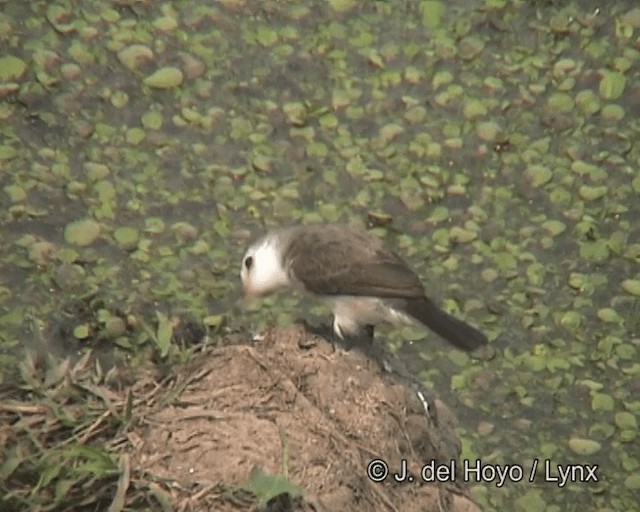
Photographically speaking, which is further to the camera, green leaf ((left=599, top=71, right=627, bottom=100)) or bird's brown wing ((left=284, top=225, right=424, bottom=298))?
green leaf ((left=599, top=71, right=627, bottom=100))

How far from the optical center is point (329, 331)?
4273 mm

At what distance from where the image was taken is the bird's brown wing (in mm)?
4211

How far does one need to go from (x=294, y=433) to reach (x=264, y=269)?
35.1 inches

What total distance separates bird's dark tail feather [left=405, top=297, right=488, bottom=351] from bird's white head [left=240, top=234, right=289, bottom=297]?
43 cm

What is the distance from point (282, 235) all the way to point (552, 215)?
132cm

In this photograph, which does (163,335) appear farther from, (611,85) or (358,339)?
(611,85)

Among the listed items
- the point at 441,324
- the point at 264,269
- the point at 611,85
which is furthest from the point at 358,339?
the point at 611,85

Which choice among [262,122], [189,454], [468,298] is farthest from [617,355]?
[189,454]

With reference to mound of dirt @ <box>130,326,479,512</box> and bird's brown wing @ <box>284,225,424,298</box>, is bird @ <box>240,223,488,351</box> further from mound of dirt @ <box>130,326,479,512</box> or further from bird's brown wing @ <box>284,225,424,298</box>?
mound of dirt @ <box>130,326,479,512</box>

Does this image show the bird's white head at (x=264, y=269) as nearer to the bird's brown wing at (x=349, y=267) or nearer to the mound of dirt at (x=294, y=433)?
the bird's brown wing at (x=349, y=267)

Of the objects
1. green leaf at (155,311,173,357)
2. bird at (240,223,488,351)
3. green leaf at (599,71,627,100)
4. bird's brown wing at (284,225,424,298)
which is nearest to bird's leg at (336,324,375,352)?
bird at (240,223,488,351)

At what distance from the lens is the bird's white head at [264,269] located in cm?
443

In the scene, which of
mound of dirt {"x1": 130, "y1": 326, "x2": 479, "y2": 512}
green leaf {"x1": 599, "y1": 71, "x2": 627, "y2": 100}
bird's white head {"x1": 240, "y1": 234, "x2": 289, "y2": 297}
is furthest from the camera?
green leaf {"x1": 599, "y1": 71, "x2": 627, "y2": 100}

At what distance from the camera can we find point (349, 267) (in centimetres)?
423
